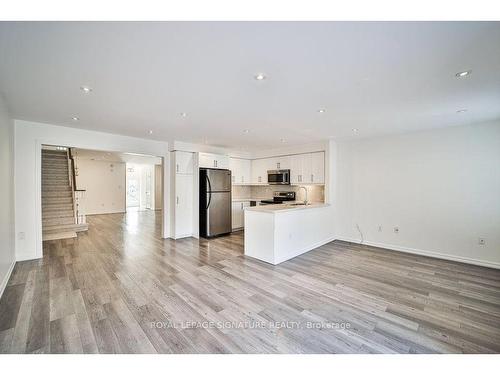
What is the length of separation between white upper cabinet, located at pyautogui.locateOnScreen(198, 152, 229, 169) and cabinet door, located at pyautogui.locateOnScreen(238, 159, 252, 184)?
0.76 meters

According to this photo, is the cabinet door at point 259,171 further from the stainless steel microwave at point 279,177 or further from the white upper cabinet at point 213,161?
the white upper cabinet at point 213,161

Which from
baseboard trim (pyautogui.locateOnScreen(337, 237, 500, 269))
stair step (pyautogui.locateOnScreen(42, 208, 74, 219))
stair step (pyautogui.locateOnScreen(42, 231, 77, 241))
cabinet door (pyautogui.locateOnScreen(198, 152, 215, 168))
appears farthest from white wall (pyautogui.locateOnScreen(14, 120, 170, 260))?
baseboard trim (pyautogui.locateOnScreen(337, 237, 500, 269))

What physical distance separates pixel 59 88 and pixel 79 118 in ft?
4.23

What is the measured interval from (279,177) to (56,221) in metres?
6.43

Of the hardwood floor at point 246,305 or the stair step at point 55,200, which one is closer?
the hardwood floor at point 246,305

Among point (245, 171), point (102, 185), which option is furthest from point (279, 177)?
point (102, 185)

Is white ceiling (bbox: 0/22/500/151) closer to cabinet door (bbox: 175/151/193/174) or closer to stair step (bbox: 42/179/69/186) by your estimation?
cabinet door (bbox: 175/151/193/174)

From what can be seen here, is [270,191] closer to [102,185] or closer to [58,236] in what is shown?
[58,236]

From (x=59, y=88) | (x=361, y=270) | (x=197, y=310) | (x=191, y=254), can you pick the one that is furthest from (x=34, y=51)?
(x=361, y=270)

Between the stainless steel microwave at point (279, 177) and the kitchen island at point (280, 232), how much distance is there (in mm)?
1415

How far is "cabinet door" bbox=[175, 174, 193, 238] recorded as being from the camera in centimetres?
537

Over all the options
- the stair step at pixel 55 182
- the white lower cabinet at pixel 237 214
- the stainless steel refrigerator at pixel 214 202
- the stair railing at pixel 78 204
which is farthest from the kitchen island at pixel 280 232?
the stair step at pixel 55 182

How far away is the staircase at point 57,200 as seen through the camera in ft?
18.8
